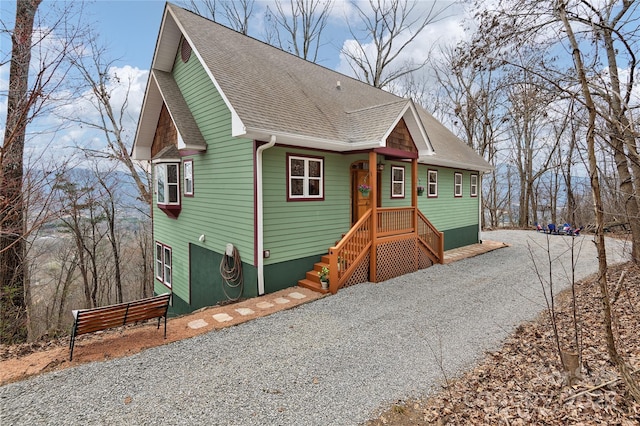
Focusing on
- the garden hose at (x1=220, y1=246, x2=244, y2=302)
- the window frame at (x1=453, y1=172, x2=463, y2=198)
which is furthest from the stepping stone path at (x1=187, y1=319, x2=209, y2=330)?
the window frame at (x1=453, y1=172, x2=463, y2=198)

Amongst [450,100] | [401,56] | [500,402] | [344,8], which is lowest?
[500,402]

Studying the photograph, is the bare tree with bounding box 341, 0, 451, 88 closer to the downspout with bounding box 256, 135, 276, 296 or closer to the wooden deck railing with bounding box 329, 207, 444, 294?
the wooden deck railing with bounding box 329, 207, 444, 294

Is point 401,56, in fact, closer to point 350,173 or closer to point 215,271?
point 350,173

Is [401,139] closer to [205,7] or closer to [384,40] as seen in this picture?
[384,40]

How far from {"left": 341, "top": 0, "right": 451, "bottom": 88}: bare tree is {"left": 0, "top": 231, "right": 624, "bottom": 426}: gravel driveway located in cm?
1998

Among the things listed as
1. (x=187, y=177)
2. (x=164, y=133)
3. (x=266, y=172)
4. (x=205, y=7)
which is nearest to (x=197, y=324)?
(x=266, y=172)

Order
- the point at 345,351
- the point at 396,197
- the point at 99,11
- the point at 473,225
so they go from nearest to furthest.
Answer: the point at 345,351 → the point at 99,11 → the point at 396,197 → the point at 473,225

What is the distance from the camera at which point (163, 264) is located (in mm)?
11633

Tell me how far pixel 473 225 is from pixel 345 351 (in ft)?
40.6

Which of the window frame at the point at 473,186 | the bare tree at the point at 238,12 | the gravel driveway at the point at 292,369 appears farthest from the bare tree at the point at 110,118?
the window frame at the point at 473,186

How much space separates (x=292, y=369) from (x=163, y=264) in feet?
30.4

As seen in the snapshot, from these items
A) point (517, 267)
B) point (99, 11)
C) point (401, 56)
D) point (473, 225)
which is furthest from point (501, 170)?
point (99, 11)

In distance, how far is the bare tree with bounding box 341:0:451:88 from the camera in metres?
21.7

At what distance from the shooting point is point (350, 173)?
9.20 metres
